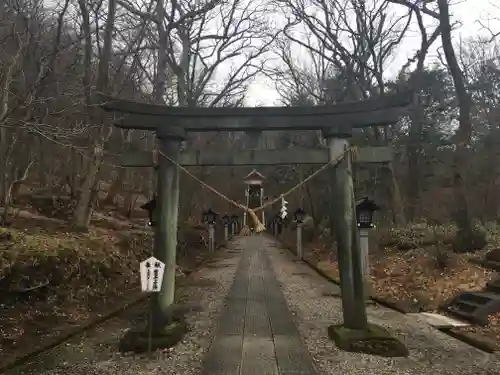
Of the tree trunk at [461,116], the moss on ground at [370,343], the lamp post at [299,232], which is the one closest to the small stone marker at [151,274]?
the moss on ground at [370,343]

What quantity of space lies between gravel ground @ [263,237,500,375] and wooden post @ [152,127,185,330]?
279 cm

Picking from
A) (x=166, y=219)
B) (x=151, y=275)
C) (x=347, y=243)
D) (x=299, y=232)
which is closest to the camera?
(x=151, y=275)

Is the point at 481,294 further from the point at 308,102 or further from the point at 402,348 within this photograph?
the point at 308,102

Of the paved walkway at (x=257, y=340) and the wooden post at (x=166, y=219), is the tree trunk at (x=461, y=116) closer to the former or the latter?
the paved walkway at (x=257, y=340)

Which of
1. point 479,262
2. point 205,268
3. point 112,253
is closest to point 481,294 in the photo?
point 479,262

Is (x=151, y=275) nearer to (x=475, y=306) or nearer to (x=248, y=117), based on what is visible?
(x=248, y=117)

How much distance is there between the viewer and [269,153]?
321 inches

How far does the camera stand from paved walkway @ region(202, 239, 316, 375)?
22.4 feet

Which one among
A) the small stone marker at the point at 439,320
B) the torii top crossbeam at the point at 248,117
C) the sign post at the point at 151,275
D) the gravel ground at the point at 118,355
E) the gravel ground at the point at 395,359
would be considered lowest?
the gravel ground at the point at 118,355

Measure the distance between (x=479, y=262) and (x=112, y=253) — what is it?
1095 cm

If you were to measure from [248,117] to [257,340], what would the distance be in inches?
170

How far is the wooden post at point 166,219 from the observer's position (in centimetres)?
789

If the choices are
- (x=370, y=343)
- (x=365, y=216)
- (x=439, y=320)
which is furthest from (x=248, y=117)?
(x=439, y=320)

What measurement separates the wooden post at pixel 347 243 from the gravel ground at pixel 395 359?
0.74 m
